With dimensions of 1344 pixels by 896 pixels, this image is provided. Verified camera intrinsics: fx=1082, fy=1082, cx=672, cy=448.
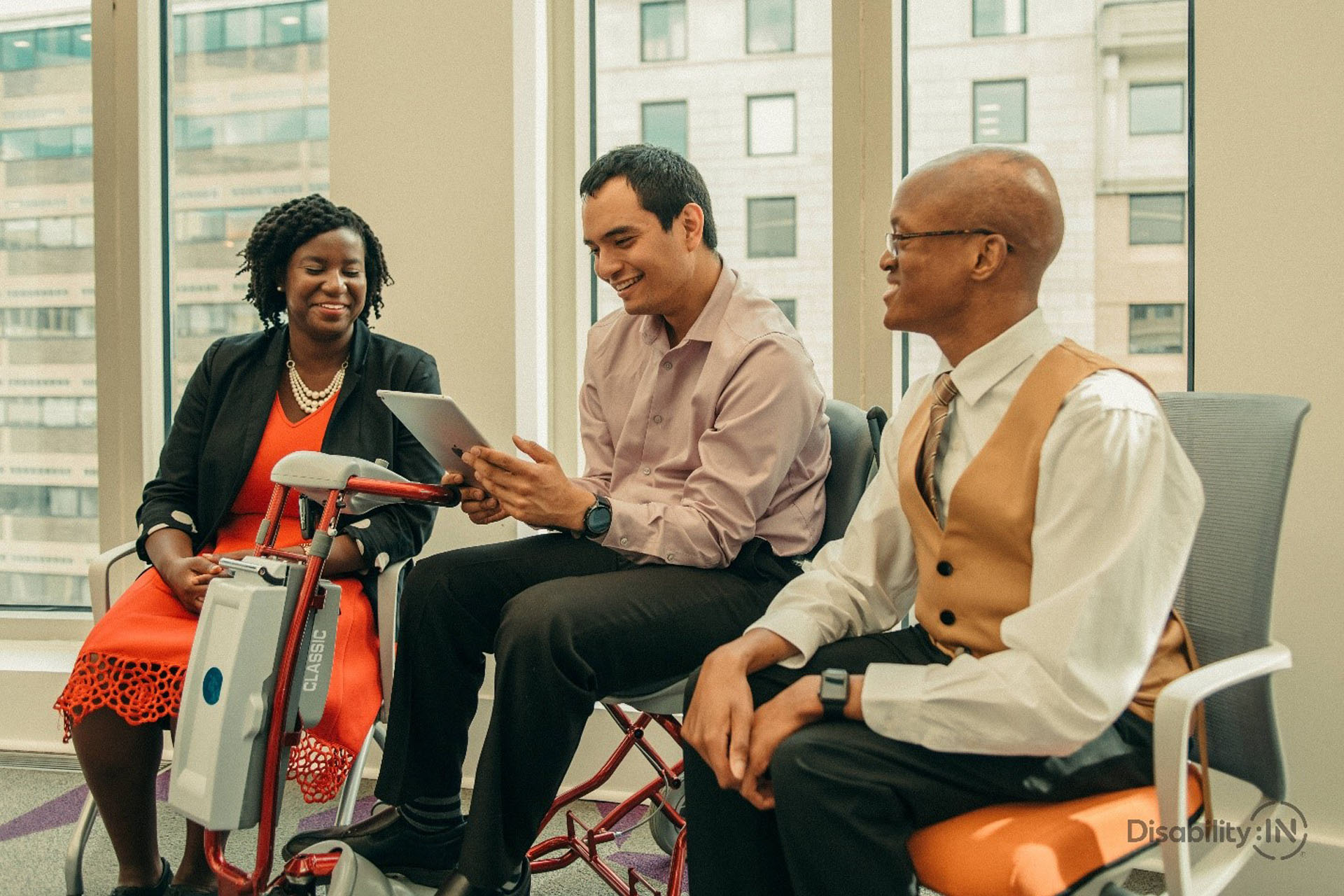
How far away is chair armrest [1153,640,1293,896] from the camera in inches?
41.4

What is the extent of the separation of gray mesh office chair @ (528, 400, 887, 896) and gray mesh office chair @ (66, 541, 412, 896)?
1.18ft

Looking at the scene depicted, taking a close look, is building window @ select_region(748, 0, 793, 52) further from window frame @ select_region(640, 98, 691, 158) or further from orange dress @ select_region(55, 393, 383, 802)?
orange dress @ select_region(55, 393, 383, 802)

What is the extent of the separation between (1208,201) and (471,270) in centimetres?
160

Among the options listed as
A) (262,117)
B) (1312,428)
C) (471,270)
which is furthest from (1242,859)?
(262,117)

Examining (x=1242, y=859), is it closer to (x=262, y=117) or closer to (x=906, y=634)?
(x=906, y=634)

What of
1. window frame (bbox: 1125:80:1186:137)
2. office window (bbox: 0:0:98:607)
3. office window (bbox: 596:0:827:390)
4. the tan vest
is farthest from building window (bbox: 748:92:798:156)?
office window (bbox: 0:0:98:607)

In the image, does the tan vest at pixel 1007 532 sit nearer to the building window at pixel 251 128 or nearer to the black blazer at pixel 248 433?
the black blazer at pixel 248 433

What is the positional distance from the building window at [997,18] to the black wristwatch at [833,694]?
1.84 metres

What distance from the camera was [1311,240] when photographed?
1906 millimetres

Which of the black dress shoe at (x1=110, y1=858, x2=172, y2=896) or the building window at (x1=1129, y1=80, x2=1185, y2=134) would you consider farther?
the building window at (x1=1129, y1=80, x2=1185, y2=134)

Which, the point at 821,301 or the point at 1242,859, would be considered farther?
the point at 821,301

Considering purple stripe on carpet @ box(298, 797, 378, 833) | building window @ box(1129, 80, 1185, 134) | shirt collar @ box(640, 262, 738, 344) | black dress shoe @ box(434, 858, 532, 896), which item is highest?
building window @ box(1129, 80, 1185, 134)

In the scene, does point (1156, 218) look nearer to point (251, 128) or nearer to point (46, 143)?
point (251, 128)

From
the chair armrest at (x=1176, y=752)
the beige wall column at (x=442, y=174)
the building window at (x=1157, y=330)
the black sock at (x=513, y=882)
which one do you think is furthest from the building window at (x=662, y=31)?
the chair armrest at (x=1176, y=752)
